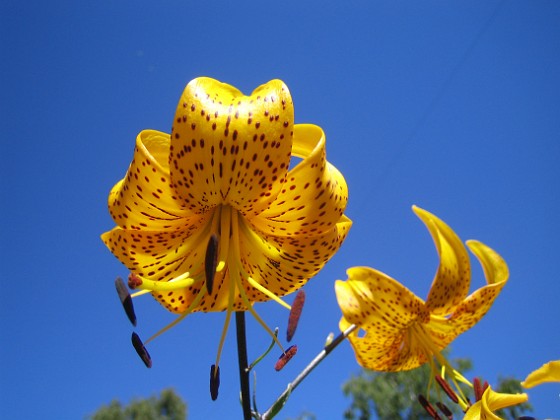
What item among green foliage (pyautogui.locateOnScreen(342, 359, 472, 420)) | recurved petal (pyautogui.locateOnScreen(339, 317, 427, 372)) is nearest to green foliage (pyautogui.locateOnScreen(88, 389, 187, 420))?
green foliage (pyautogui.locateOnScreen(342, 359, 472, 420))

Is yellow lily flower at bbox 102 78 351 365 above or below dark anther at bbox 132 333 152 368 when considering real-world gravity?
above

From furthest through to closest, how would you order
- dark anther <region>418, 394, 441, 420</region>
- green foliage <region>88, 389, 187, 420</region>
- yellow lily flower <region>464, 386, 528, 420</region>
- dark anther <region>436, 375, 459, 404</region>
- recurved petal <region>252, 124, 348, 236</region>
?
green foliage <region>88, 389, 187, 420</region> < dark anther <region>436, 375, 459, 404</region> < dark anther <region>418, 394, 441, 420</region> < recurved petal <region>252, 124, 348, 236</region> < yellow lily flower <region>464, 386, 528, 420</region>

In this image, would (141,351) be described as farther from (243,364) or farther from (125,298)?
(243,364)

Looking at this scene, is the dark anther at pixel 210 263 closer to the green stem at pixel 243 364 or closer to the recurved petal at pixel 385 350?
the green stem at pixel 243 364

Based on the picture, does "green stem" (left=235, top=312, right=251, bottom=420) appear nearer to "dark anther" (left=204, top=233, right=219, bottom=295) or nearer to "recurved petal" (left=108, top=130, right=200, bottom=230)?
"dark anther" (left=204, top=233, right=219, bottom=295)

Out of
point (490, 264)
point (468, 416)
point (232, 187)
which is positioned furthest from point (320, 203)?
point (490, 264)
